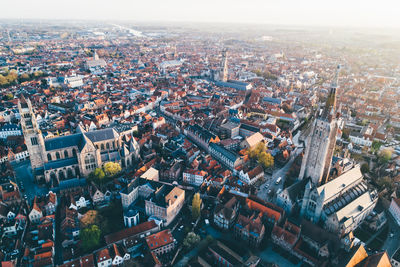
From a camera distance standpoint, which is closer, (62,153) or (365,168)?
(62,153)

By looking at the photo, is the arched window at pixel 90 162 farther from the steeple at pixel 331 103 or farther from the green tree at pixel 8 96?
the green tree at pixel 8 96

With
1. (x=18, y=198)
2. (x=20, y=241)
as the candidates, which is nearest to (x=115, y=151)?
(x=18, y=198)

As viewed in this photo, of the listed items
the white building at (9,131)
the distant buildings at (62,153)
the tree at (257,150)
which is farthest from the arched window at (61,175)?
the tree at (257,150)

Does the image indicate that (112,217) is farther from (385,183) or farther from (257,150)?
(385,183)

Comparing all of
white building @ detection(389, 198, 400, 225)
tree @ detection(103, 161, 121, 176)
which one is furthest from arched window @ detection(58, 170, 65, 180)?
white building @ detection(389, 198, 400, 225)

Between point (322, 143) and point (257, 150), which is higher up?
point (322, 143)

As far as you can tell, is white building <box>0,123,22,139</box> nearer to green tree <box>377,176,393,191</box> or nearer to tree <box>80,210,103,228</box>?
tree <box>80,210,103,228</box>

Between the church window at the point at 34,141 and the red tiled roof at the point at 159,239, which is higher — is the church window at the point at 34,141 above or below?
above

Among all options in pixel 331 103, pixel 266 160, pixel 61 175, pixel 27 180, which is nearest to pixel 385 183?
pixel 266 160
